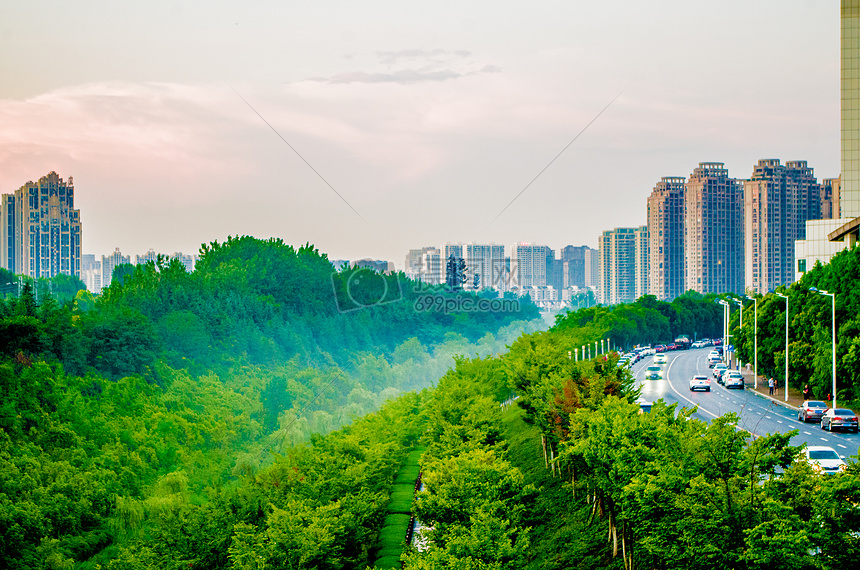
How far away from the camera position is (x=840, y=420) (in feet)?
91.0

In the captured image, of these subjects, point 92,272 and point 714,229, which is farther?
point 714,229

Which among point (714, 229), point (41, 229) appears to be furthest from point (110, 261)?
point (714, 229)

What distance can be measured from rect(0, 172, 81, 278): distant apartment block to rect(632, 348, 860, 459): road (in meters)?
41.6

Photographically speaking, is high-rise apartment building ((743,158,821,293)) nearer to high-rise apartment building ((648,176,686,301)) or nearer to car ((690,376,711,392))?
high-rise apartment building ((648,176,686,301))

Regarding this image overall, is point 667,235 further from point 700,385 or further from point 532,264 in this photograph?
point 700,385

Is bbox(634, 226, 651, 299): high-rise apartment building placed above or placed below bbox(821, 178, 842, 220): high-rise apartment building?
below

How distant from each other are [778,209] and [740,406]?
309 ft

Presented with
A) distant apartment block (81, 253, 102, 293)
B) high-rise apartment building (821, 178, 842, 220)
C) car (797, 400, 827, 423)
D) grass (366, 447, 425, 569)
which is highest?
high-rise apartment building (821, 178, 842, 220)

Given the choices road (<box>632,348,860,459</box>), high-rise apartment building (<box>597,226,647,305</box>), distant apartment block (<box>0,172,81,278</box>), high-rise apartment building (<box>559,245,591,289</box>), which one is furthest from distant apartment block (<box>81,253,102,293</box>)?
high-rise apartment building (<box>559,245,591,289</box>)

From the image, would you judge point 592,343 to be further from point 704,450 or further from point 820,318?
point 704,450

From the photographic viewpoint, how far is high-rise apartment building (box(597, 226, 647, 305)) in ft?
511

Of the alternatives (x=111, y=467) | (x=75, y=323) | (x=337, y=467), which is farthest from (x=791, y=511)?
(x=75, y=323)

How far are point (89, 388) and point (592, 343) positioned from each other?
3615 cm

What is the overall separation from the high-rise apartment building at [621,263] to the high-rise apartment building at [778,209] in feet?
99.4
